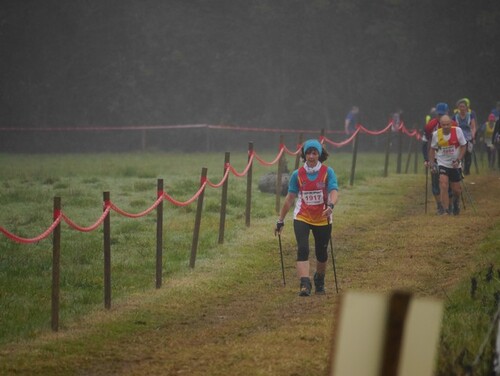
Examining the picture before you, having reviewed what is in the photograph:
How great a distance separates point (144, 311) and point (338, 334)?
251 inches

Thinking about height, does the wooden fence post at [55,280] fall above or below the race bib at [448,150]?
below

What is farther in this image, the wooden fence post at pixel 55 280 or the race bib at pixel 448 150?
the race bib at pixel 448 150

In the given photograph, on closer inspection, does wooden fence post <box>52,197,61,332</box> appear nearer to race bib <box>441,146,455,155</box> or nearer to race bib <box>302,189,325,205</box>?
race bib <box>302,189,325,205</box>

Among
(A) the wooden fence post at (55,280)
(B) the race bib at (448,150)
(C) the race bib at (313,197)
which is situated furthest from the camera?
(B) the race bib at (448,150)

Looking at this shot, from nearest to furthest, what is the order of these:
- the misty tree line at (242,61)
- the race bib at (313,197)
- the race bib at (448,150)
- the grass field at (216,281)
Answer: the grass field at (216,281) < the race bib at (313,197) < the race bib at (448,150) < the misty tree line at (242,61)

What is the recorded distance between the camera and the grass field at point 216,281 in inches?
339

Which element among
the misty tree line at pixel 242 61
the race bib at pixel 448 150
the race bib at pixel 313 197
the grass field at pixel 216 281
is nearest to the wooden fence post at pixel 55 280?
the grass field at pixel 216 281

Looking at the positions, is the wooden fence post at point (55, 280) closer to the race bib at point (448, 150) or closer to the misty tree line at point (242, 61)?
the race bib at point (448, 150)

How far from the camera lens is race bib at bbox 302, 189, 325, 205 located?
11.8 metres

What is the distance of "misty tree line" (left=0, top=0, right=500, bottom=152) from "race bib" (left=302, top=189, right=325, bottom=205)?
33.3 metres

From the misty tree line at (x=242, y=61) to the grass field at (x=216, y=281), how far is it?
71.0 feet

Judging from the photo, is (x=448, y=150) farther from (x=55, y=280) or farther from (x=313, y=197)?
(x=55, y=280)

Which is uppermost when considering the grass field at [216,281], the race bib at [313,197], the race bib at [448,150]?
the race bib at [448,150]

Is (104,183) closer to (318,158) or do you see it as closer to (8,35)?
(318,158)
